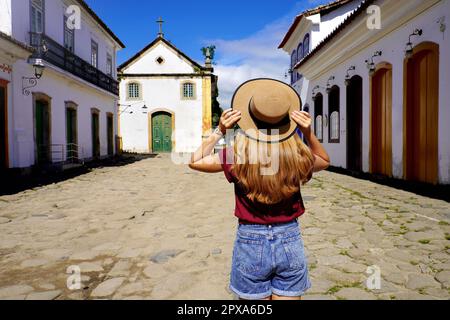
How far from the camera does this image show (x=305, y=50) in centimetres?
1753

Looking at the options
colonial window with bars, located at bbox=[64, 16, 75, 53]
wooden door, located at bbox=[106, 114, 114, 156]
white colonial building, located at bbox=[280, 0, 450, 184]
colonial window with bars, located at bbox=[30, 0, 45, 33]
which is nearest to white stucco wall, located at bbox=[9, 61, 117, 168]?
wooden door, located at bbox=[106, 114, 114, 156]

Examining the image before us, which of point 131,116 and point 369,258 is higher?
point 131,116

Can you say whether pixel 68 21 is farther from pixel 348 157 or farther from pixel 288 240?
pixel 288 240

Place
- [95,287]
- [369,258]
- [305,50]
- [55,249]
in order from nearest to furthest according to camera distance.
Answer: [95,287] < [369,258] < [55,249] < [305,50]

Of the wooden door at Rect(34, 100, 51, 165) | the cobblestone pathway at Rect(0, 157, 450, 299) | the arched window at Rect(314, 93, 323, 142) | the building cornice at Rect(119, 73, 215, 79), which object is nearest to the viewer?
the cobblestone pathway at Rect(0, 157, 450, 299)

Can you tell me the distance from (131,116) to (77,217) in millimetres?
22627

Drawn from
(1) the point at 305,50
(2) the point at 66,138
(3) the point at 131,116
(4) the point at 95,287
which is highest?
(1) the point at 305,50

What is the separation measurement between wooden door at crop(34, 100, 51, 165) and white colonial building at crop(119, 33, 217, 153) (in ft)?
47.3

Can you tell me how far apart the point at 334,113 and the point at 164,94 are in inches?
664

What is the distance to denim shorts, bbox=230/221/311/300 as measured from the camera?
5.61 ft

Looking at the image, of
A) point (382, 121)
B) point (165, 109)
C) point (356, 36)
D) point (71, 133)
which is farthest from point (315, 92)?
point (165, 109)

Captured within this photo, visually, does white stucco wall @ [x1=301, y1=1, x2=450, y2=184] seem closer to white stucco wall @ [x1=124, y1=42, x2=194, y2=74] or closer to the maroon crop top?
the maroon crop top

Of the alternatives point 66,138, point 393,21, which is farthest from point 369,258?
point 66,138

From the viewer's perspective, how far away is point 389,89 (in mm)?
9430
